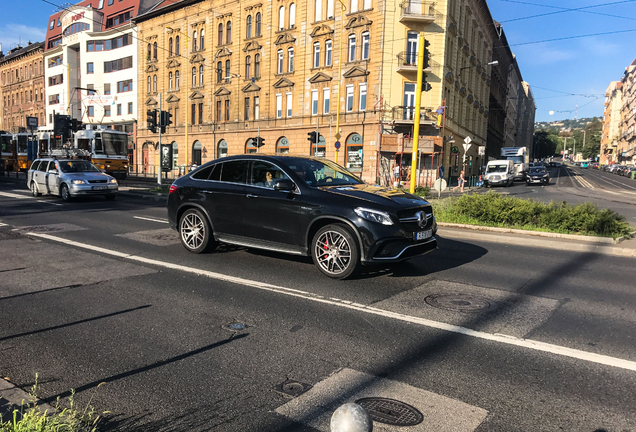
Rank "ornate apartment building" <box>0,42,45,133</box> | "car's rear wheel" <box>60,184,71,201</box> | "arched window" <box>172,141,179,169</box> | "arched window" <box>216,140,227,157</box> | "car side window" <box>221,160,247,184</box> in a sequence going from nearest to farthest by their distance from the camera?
"car side window" <box>221,160,247,184</box> → "car's rear wheel" <box>60,184,71,201</box> → "arched window" <box>216,140,227,157</box> → "arched window" <box>172,141,179,169</box> → "ornate apartment building" <box>0,42,45,133</box>

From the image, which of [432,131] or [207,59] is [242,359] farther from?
[207,59]

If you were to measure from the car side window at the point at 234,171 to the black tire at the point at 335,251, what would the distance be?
187cm

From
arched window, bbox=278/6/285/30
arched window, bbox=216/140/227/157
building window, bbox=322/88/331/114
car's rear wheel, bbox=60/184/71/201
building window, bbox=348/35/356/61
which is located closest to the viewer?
car's rear wheel, bbox=60/184/71/201

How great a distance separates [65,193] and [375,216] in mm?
15277

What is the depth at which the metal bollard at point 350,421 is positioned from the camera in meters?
1.84

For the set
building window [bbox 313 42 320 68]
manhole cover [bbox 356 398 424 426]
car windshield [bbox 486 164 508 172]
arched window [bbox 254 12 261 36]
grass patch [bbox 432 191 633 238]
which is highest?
arched window [bbox 254 12 261 36]

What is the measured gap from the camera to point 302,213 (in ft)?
21.9

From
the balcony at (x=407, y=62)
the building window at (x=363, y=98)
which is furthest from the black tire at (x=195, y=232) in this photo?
the building window at (x=363, y=98)

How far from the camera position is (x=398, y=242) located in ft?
20.3

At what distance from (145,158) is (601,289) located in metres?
56.1

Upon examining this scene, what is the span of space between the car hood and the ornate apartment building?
77213 mm

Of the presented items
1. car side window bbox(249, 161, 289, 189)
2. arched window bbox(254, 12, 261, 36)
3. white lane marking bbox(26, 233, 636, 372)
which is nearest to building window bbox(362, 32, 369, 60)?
arched window bbox(254, 12, 261, 36)

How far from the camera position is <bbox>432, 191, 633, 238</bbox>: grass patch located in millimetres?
10336

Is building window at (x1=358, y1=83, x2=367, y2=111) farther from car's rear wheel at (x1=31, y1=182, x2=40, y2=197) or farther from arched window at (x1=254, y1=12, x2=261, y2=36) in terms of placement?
car's rear wheel at (x1=31, y1=182, x2=40, y2=197)
